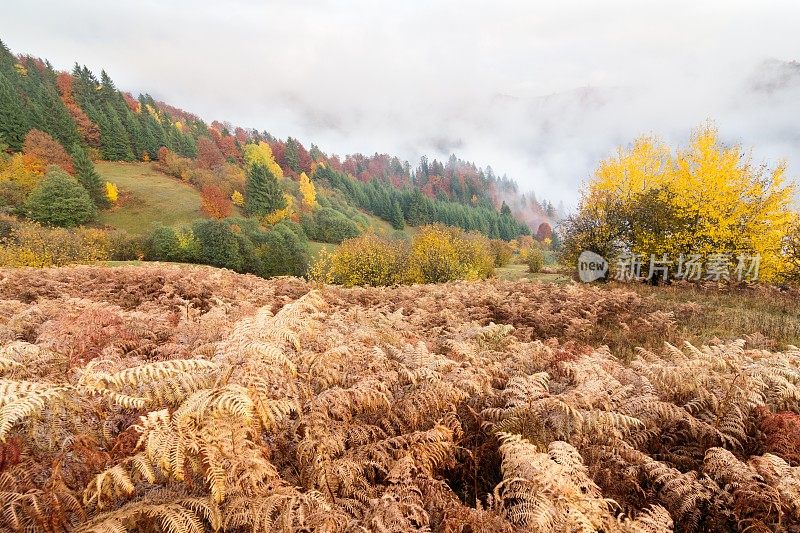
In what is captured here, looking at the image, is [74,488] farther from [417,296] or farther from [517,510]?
[417,296]

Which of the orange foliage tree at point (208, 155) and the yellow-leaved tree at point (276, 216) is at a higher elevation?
the orange foliage tree at point (208, 155)

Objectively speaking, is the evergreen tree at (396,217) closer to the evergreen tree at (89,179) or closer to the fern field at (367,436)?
the evergreen tree at (89,179)

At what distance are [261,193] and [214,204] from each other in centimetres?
879

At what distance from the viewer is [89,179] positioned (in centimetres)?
6500

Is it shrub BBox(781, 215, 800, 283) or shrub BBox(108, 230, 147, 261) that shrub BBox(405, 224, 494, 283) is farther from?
shrub BBox(108, 230, 147, 261)

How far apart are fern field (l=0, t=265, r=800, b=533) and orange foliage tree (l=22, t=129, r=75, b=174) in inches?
3219

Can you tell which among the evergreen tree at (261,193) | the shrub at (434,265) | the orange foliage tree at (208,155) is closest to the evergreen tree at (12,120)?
the orange foliage tree at (208,155)

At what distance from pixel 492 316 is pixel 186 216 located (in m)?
71.0

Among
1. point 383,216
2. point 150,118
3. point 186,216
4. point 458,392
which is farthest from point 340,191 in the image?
point 458,392

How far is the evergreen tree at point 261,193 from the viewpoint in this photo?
74438mm

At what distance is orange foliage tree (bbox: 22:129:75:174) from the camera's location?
66.9 metres

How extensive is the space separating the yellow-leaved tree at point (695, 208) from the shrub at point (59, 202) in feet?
227

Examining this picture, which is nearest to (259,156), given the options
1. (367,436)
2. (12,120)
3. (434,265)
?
(12,120)

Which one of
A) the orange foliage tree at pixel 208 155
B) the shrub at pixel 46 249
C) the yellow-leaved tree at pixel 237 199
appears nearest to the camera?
the shrub at pixel 46 249
